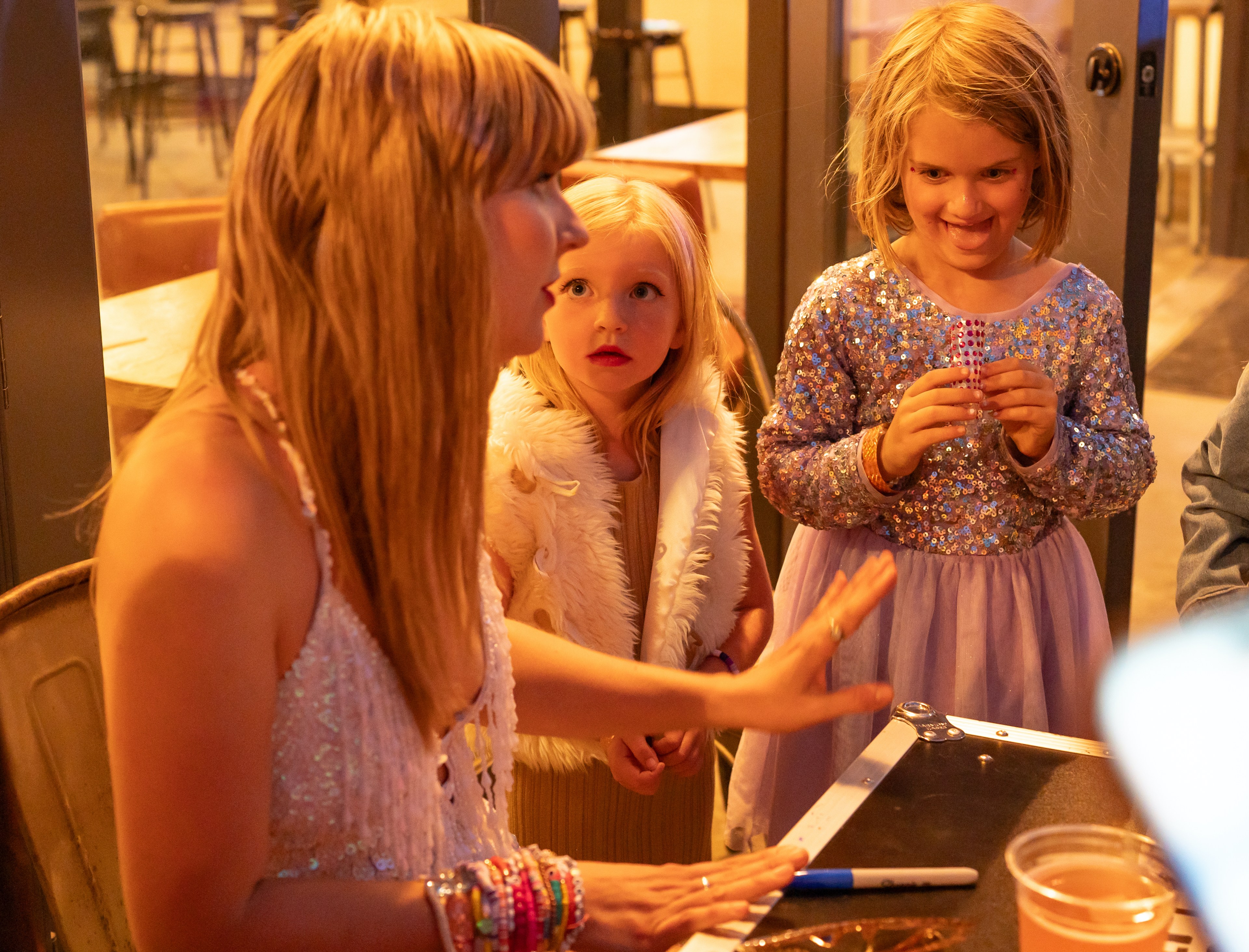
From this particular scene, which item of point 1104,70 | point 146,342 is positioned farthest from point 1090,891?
point 1104,70

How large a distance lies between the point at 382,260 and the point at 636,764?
738 millimetres

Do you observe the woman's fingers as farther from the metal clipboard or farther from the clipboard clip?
the clipboard clip

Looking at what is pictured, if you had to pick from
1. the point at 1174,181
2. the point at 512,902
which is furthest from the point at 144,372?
the point at 1174,181

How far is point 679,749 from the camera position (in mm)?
1443

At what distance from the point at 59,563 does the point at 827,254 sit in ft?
5.34

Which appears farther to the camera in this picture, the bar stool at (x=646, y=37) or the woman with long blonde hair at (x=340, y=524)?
the bar stool at (x=646, y=37)

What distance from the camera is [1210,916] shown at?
34.6 inches

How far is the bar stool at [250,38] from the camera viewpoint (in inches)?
151

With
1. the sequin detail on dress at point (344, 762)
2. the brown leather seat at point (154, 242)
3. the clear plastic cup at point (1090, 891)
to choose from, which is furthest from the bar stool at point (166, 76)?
the clear plastic cup at point (1090, 891)

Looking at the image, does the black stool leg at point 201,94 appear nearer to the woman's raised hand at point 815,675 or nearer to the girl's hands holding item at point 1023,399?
the girl's hands holding item at point 1023,399

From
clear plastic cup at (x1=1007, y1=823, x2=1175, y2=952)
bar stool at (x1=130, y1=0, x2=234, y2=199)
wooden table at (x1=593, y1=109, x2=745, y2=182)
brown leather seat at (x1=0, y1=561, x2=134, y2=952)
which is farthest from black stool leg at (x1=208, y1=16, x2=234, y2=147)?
clear plastic cup at (x1=1007, y1=823, x2=1175, y2=952)

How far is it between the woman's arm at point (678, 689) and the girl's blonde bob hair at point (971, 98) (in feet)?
2.05

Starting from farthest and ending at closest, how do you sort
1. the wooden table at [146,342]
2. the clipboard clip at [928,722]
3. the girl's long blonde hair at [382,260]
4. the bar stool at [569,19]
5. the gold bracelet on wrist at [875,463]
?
1. the bar stool at [569,19]
2. the wooden table at [146,342]
3. the gold bracelet on wrist at [875,463]
4. the clipboard clip at [928,722]
5. the girl's long blonde hair at [382,260]

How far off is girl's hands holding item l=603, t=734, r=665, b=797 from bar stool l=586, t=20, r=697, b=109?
247 inches
